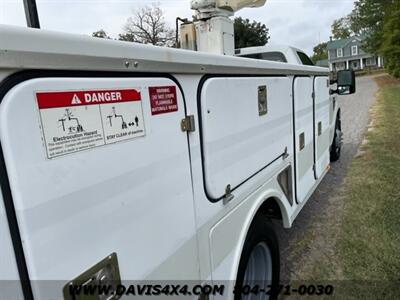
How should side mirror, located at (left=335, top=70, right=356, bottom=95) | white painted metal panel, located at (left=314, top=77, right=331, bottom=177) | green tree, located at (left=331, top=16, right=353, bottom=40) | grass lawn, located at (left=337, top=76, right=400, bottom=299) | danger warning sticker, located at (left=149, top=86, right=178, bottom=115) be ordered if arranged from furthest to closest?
green tree, located at (left=331, top=16, right=353, bottom=40) → side mirror, located at (left=335, top=70, right=356, bottom=95) → white painted metal panel, located at (left=314, top=77, right=331, bottom=177) → grass lawn, located at (left=337, top=76, right=400, bottom=299) → danger warning sticker, located at (left=149, top=86, right=178, bottom=115)

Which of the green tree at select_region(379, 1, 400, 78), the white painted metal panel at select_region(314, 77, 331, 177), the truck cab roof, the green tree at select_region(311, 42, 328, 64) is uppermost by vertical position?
the green tree at select_region(311, 42, 328, 64)

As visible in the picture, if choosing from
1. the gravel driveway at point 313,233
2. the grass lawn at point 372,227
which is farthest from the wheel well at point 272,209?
the grass lawn at point 372,227

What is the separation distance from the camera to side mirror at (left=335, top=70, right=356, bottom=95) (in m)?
5.84

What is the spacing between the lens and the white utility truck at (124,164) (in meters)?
0.91

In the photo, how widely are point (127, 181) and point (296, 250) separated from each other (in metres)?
2.74

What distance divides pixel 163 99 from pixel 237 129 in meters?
0.68

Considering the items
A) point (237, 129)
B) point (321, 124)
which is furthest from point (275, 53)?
point (237, 129)

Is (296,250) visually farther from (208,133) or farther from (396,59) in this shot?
(396,59)

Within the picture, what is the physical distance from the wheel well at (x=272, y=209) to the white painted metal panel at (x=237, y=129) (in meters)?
0.36

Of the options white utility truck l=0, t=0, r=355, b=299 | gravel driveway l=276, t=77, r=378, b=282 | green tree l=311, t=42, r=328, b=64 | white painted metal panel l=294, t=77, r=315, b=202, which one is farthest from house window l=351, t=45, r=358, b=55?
white utility truck l=0, t=0, r=355, b=299

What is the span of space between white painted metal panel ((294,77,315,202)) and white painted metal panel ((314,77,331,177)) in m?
0.28

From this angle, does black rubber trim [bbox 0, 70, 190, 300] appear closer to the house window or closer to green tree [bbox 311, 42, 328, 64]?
the house window

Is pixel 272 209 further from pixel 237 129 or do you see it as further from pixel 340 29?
pixel 340 29

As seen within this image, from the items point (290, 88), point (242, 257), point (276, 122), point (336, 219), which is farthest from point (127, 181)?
point (336, 219)
